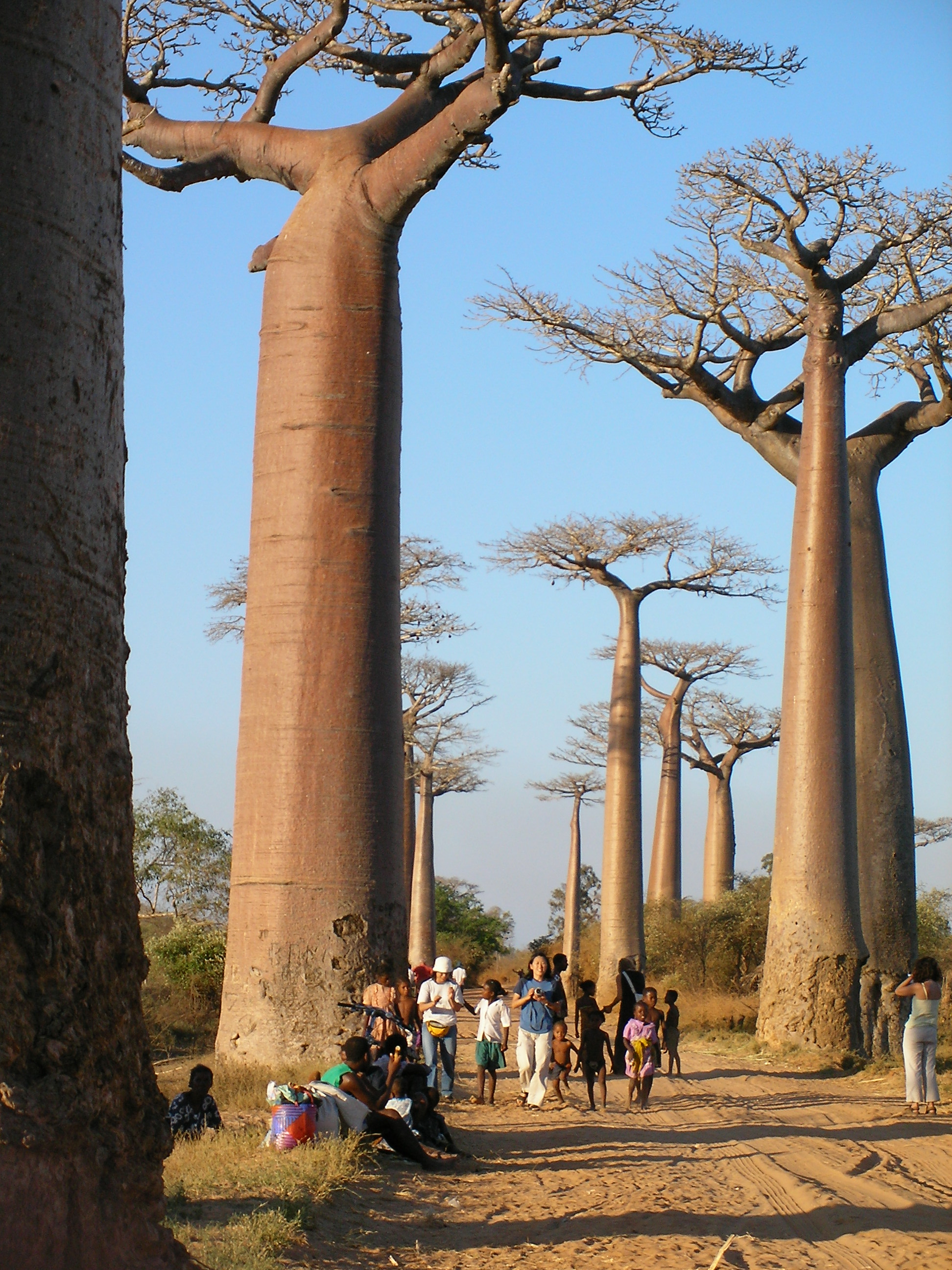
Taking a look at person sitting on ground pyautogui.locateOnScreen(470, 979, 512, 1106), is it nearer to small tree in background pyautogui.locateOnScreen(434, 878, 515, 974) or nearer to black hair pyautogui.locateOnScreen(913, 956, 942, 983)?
black hair pyautogui.locateOnScreen(913, 956, 942, 983)

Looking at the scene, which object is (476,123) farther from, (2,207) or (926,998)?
(926,998)

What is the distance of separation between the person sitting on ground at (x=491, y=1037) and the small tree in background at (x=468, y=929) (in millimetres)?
17992

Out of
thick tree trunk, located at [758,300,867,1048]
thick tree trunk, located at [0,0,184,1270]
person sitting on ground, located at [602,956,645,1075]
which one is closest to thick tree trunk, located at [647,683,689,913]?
thick tree trunk, located at [758,300,867,1048]

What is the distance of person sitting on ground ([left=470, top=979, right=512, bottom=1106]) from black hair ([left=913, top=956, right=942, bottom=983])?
7.43 ft

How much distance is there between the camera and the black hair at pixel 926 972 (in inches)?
298

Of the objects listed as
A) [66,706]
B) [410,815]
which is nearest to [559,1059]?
[66,706]

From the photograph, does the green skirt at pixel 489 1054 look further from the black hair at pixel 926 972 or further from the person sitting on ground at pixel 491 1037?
the black hair at pixel 926 972

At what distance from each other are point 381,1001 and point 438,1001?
1.54m

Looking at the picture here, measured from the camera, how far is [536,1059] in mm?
7598

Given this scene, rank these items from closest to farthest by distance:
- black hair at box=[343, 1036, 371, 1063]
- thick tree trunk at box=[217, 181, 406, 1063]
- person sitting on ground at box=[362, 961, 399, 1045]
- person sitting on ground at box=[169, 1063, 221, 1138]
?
1. person sitting on ground at box=[169, 1063, 221, 1138]
2. black hair at box=[343, 1036, 371, 1063]
3. person sitting on ground at box=[362, 961, 399, 1045]
4. thick tree trunk at box=[217, 181, 406, 1063]

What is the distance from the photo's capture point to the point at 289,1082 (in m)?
6.12

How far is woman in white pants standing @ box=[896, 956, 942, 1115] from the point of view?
7.63 m

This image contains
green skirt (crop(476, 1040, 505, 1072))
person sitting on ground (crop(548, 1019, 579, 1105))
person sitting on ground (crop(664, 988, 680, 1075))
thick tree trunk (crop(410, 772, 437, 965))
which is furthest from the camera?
thick tree trunk (crop(410, 772, 437, 965))

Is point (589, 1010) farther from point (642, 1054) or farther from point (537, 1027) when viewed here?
point (537, 1027)
